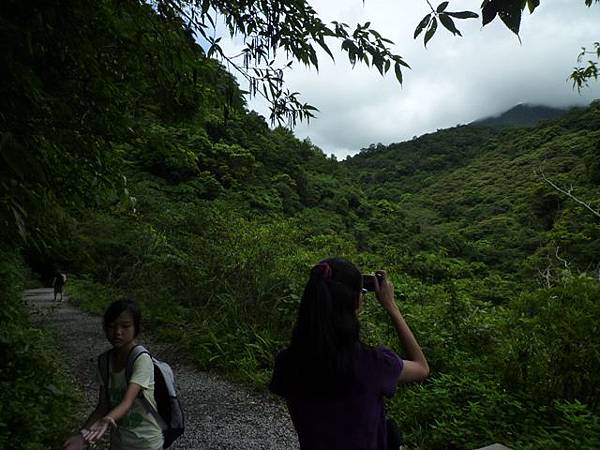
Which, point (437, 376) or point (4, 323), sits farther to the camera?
point (437, 376)

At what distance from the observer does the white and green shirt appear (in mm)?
1978

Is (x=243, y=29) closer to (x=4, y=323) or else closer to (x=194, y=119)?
(x=194, y=119)

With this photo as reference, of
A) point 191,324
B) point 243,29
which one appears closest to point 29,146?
point 243,29

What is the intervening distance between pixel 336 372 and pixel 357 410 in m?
0.14

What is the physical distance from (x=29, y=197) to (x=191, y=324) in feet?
20.0

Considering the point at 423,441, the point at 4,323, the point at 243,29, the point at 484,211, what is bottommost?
the point at 423,441

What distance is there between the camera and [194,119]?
385 centimetres

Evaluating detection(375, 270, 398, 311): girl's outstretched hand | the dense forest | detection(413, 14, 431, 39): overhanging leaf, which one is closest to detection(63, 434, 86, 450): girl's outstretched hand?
the dense forest

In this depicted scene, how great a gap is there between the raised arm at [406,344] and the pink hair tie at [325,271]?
23 cm

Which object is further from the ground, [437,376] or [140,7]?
[140,7]

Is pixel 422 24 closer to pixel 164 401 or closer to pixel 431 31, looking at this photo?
pixel 431 31

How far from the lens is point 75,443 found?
1.52 meters

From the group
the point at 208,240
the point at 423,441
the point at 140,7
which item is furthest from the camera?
the point at 208,240

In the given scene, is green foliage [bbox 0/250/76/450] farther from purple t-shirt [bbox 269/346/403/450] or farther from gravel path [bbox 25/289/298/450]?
purple t-shirt [bbox 269/346/403/450]
